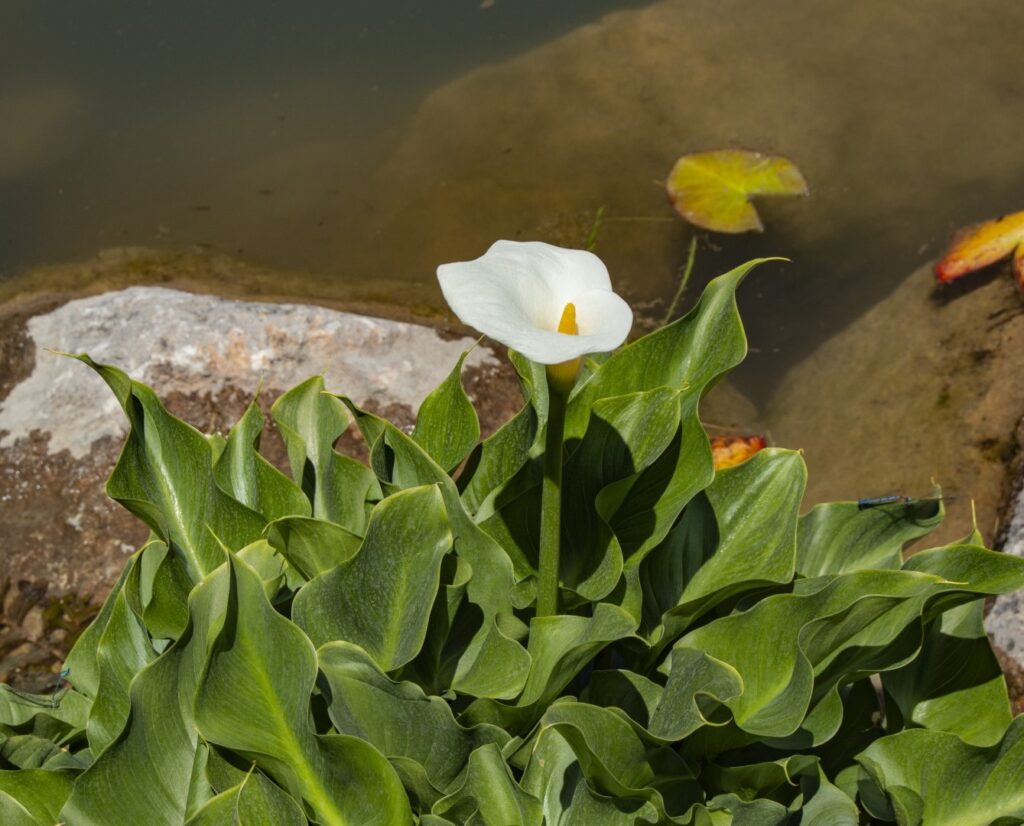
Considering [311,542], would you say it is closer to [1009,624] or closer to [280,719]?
[280,719]

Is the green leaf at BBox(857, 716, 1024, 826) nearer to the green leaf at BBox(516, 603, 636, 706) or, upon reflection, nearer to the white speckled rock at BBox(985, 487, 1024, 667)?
the green leaf at BBox(516, 603, 636, 706)

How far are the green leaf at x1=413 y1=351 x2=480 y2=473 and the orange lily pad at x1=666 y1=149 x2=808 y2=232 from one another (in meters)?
2.23

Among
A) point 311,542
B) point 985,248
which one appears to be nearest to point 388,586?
point 311,542

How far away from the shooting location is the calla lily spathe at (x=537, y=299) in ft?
4.13

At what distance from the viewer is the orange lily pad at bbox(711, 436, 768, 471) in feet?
10.4

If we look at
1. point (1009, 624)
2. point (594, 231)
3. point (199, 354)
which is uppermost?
point (199, 354)

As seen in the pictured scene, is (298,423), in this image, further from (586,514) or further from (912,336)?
(912,336)

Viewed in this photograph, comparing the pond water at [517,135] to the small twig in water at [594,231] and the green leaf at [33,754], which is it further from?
the green leaf at [33,754]

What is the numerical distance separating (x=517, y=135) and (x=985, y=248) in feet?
5.96

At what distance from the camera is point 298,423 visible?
6.95ft

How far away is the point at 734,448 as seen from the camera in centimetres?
319

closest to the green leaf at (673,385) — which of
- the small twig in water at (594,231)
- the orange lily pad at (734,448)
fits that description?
the orange lily pad at (734,448)

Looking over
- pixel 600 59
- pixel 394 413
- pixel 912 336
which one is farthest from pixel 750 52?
pixel 394 413

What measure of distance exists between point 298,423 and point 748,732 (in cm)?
96
